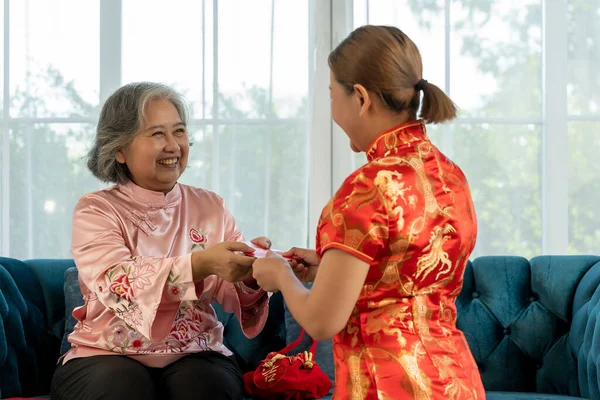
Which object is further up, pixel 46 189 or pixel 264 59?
pixel 264 59

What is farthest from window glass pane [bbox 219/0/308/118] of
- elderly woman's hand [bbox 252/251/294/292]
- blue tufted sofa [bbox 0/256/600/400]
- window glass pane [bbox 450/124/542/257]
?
elderly woman's hand [bbox 252/251/294/292]

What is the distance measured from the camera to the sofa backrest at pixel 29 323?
257 centimetres

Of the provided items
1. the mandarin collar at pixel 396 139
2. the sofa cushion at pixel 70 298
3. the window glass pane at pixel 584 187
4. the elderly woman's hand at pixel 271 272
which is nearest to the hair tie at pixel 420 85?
the mandarin collar at pixel 396 139

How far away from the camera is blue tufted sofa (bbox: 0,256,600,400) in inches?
105

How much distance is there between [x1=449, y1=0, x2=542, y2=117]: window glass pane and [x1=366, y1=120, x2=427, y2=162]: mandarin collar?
76.1 inches

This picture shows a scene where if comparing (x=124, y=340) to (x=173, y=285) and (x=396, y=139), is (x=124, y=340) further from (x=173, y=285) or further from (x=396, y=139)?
(x=396, y=139)

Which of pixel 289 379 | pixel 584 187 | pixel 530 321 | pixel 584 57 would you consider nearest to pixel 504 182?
pixel 584 187

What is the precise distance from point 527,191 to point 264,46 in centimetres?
132

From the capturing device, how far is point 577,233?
356cm

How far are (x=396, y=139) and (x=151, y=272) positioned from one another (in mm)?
809

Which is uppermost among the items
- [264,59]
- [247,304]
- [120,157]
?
[264,59]

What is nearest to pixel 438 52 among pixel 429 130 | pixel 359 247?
pixel 429 130

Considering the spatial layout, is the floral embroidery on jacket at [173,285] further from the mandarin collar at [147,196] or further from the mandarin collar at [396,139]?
the mandarin collar at [396,139]

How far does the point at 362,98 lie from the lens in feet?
5.47
